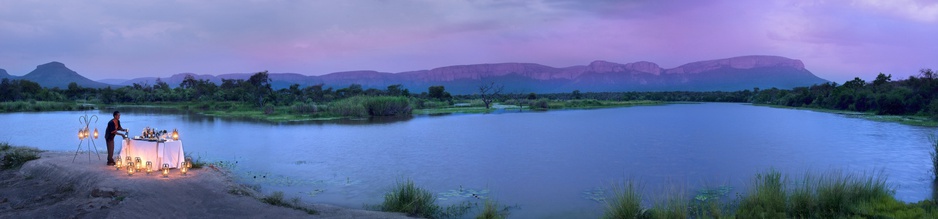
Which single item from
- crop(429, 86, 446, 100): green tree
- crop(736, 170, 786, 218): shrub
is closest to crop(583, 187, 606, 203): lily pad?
crop(736, 170, 786, 218): shrub

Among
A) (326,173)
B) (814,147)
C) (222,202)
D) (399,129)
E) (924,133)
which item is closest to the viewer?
(222,202)

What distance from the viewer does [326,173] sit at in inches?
561

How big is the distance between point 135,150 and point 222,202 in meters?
3.88

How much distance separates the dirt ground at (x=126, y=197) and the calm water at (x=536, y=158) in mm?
1924

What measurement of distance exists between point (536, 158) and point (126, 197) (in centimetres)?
1218

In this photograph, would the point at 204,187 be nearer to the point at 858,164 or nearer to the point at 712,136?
the point at 858,164

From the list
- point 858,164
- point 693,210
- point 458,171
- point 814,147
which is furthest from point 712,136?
point 693,210

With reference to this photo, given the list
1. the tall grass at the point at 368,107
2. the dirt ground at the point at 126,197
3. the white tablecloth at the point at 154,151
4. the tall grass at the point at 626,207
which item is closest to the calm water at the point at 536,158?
the tall grass at the point at 626,207

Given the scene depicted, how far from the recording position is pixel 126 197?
8.37 metres

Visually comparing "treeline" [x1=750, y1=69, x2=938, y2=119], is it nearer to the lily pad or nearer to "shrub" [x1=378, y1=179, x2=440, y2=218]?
the lily pad

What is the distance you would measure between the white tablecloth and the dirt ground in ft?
1.10

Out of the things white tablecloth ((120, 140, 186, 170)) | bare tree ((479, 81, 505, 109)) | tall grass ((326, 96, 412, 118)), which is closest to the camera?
white tablecloth ((120, 140, 186, 170))

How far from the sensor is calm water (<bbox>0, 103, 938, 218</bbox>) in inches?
472

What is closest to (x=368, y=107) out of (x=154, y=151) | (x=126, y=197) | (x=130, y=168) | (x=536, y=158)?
(x=536, y=158)
